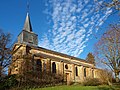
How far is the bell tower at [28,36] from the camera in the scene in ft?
113

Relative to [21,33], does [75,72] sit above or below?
below

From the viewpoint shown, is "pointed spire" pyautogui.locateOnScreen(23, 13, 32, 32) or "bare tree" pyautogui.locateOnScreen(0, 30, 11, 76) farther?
"pointed spire" pyautogui.locateOnScreen(23, 13, 32, 32)

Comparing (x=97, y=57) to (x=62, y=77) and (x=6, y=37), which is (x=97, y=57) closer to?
(x=62, y=77)

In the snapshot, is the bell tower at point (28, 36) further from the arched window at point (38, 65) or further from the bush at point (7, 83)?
the bush at point (7, 83)

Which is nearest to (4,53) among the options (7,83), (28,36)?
(7,83)

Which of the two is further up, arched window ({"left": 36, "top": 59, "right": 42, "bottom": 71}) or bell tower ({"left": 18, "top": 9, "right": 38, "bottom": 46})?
bell tower ({"left": 18, "top": 9, "right": 38, "bottom": 46})

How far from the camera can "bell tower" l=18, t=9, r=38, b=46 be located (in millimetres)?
34469

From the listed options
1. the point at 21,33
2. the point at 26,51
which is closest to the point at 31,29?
the point at 21,33

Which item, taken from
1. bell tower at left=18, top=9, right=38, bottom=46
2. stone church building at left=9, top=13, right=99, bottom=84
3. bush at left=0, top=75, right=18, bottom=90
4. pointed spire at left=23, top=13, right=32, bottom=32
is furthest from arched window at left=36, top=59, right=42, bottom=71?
pointed spire at left=23, top=13, right=32, bottom=32

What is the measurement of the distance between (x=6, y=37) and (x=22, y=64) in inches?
207

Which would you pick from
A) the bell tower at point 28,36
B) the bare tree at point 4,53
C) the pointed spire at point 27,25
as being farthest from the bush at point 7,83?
the pointed spire at point 27,25

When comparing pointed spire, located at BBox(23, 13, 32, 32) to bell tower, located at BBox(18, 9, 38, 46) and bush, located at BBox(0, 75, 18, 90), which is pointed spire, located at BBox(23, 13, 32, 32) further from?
bush, located at BBox(0, 75, 18, 90)

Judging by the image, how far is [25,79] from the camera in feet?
80.0

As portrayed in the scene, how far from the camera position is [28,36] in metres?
35.3
